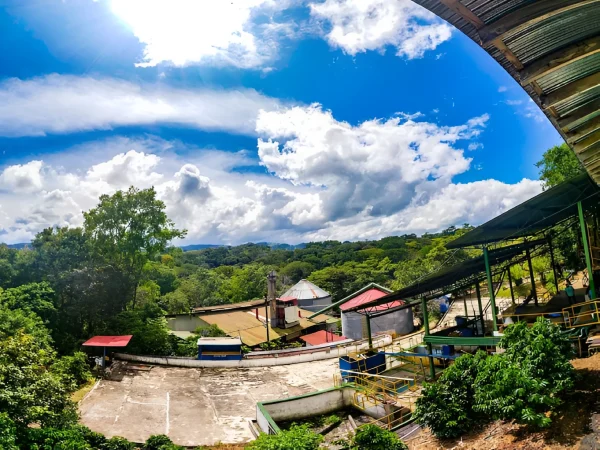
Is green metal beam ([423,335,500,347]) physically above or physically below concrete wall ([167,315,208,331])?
below

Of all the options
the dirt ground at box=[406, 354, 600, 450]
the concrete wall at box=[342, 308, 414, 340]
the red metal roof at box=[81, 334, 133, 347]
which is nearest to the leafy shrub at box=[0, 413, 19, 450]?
the dirt ground at box=[406, 354, 600, 450]

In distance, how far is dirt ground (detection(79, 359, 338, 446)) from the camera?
13.7 metres

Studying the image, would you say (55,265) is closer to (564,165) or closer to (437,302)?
(437,302)

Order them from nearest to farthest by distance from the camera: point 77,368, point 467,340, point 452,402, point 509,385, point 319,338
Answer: point 509,385 < point 452,402 < point 467,340 < point 77,368 < point 319,338

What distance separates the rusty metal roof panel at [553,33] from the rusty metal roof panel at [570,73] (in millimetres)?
246

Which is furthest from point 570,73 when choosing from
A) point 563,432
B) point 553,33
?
point 563,432

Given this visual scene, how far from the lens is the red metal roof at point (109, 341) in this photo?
21.4m

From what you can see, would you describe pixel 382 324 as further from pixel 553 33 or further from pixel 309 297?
pixel 553 33

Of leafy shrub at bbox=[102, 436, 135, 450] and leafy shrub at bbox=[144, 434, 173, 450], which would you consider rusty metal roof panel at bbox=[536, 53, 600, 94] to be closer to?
leafy shrub at bbox=[144, 434, 173, 450]

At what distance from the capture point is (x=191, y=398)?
17.3 meters

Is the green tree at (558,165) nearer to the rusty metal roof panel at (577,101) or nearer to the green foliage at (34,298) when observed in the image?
the rusty metal roof panel at (577,101)

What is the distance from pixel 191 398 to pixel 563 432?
14752 mm

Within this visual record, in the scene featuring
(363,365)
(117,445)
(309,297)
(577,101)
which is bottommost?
(117,445)

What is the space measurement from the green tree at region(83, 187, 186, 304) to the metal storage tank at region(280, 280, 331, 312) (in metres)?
18.6
